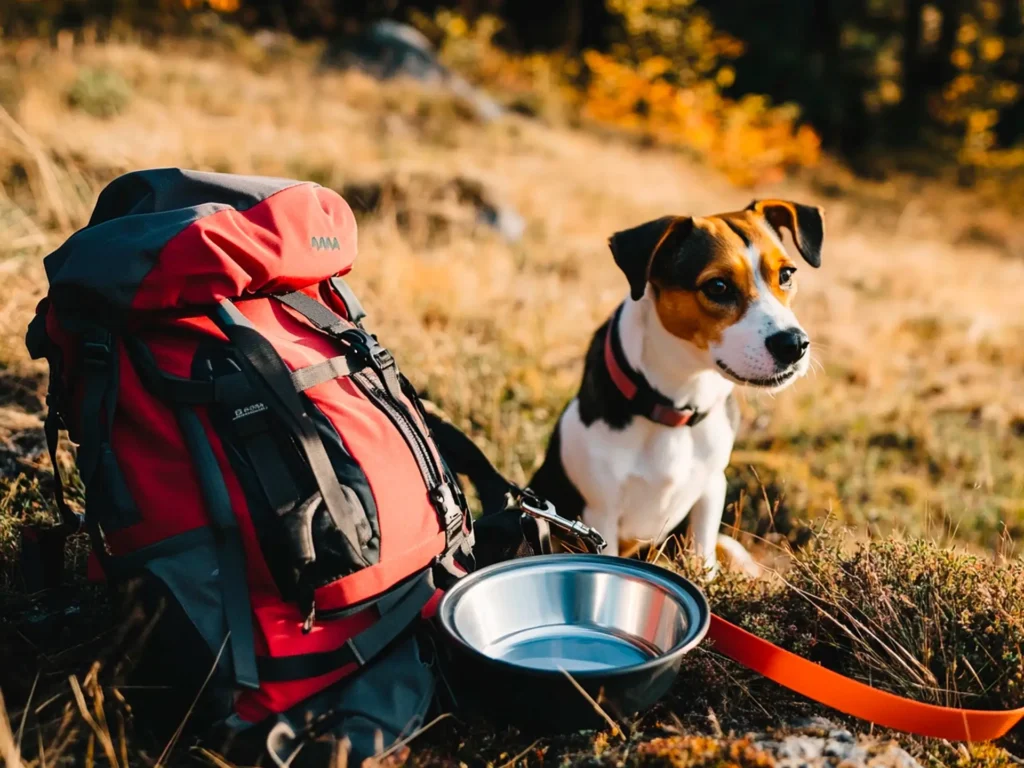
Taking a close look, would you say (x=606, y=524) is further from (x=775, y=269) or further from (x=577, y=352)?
(x=577, y=352)

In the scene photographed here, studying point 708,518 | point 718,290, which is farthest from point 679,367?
point 708,518

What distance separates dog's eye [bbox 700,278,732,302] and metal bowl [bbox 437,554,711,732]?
3.34 ft

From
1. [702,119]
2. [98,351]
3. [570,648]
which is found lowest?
[702,119]

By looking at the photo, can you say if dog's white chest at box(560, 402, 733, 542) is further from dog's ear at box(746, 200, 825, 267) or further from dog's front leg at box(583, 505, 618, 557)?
dog's ear at box(746, 200, 825, 267)

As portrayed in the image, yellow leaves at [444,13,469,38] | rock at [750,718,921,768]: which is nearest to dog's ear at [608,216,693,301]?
rock at [750,718,921,768]

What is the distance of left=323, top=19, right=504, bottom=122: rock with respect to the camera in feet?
45.2

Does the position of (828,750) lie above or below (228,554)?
below

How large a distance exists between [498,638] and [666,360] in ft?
3.89

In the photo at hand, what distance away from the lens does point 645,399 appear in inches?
125

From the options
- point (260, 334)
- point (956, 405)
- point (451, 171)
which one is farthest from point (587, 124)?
point (260, 334)

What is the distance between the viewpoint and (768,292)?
3102 mm

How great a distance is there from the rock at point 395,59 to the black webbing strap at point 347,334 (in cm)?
1126

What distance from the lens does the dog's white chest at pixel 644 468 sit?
10.6ft

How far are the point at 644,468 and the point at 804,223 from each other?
1083 mm
